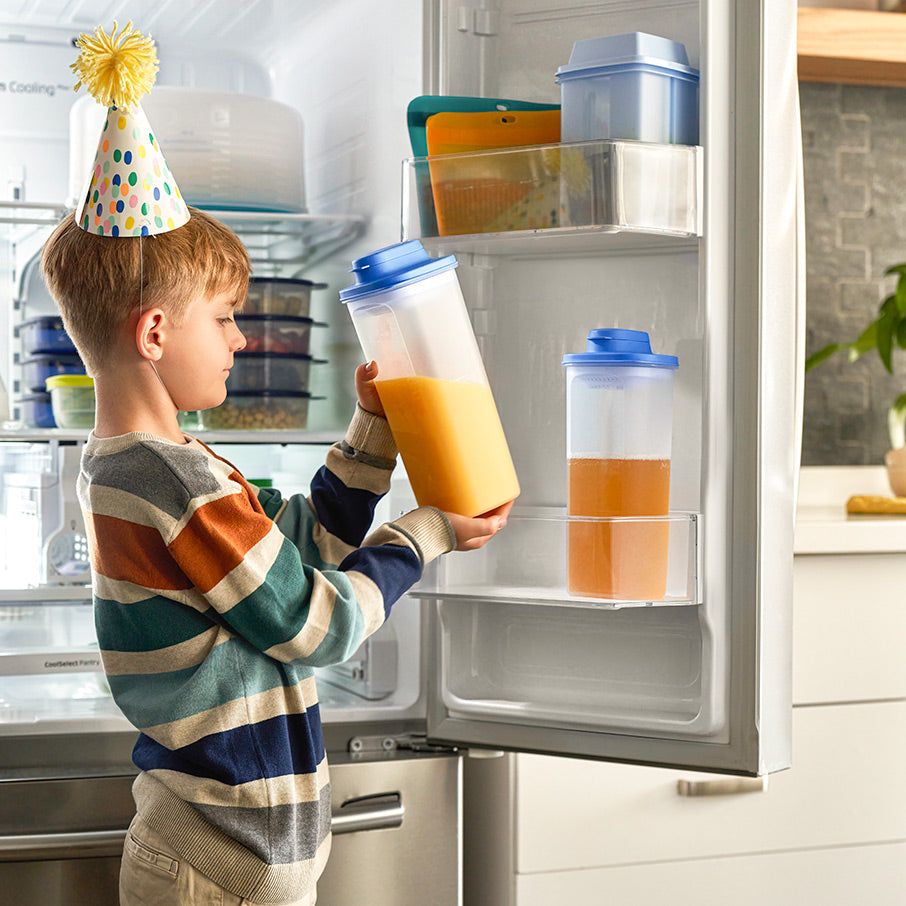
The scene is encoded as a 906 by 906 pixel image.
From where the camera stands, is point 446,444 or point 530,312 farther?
point 530,312

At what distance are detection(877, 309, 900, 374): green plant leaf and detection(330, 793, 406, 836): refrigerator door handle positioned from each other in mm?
1143

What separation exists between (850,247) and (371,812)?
4.58ft

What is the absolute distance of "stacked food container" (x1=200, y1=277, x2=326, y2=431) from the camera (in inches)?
62.9

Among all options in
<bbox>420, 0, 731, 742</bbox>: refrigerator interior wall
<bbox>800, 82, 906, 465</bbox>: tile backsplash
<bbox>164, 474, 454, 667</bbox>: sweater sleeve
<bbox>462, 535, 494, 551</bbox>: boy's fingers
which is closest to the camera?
<bbox>164, 474, 454, 667</bbox>: sweater sleeve

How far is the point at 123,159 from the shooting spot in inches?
42.4

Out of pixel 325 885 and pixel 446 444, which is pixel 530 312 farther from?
pixel 325 885

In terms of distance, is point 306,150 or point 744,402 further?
point 306,150

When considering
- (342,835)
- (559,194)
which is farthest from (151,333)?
(342,835)

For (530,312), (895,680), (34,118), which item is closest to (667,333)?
(530,312)

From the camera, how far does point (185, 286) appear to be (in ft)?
3.62

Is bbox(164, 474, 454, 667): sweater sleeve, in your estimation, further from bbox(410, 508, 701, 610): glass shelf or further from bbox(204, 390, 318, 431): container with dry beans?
bbox(204, 390, 318, 431): container with dry beans

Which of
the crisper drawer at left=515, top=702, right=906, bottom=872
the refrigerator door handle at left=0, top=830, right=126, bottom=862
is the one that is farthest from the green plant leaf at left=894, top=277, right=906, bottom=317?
the refrigerator door handle at left=0, top=830, right=126, bottom=862

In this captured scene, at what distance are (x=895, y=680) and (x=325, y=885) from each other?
75 cm

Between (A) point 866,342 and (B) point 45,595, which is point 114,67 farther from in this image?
(A) point 866,342
